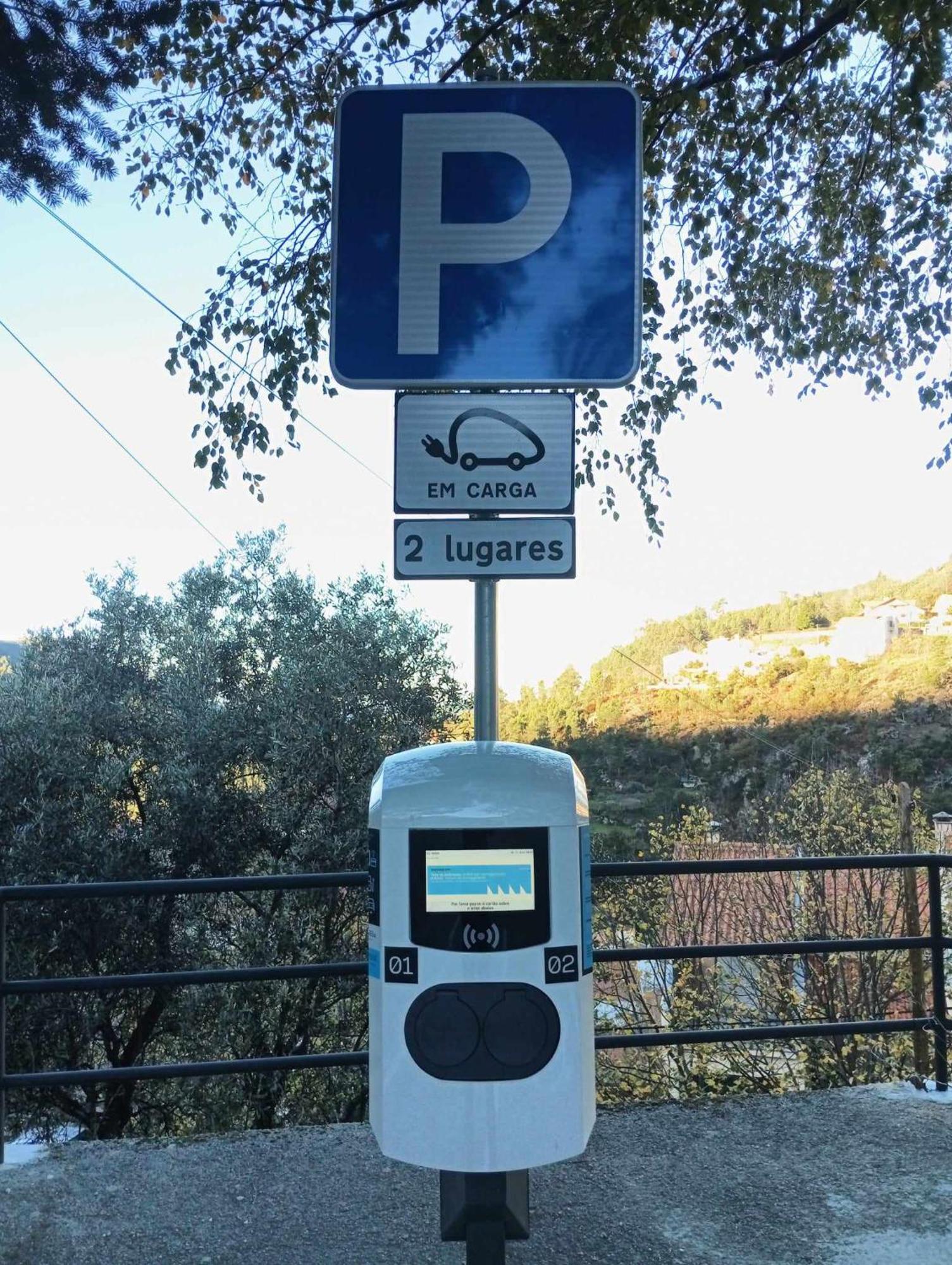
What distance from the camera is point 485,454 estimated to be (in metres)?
2.75

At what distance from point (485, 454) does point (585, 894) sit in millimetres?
1144

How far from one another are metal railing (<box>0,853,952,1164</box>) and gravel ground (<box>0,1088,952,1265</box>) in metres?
0.26

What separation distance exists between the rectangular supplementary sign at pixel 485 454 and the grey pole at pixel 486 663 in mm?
232

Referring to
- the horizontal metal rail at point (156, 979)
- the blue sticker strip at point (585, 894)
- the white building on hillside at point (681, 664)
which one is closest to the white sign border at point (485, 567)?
the blue sticker strip at point (585, 894)

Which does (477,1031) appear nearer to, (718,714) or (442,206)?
(442,206)

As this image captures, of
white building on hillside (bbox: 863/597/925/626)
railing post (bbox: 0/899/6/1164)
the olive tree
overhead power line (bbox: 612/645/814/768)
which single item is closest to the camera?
Result: railing post (bbox: 0/899/6/1164)

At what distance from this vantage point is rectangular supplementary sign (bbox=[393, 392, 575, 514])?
2.72 m

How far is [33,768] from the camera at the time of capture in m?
9.53

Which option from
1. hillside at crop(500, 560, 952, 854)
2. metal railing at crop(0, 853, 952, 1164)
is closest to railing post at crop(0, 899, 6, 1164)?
metal railing at crop(0, 853, 952, 1164)

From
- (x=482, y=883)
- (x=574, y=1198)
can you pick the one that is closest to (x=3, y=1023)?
(x=574, y=1198)

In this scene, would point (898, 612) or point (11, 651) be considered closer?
point (11, 651)

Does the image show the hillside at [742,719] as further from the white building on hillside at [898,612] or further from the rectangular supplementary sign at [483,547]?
the rectangular supplementary sign at [483,547]

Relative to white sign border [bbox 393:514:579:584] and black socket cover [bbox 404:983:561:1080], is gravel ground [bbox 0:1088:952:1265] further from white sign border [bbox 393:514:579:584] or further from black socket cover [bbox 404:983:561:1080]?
white sign border [bbox 393:514:579:584]

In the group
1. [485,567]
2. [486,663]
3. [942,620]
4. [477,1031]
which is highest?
[942,620]
